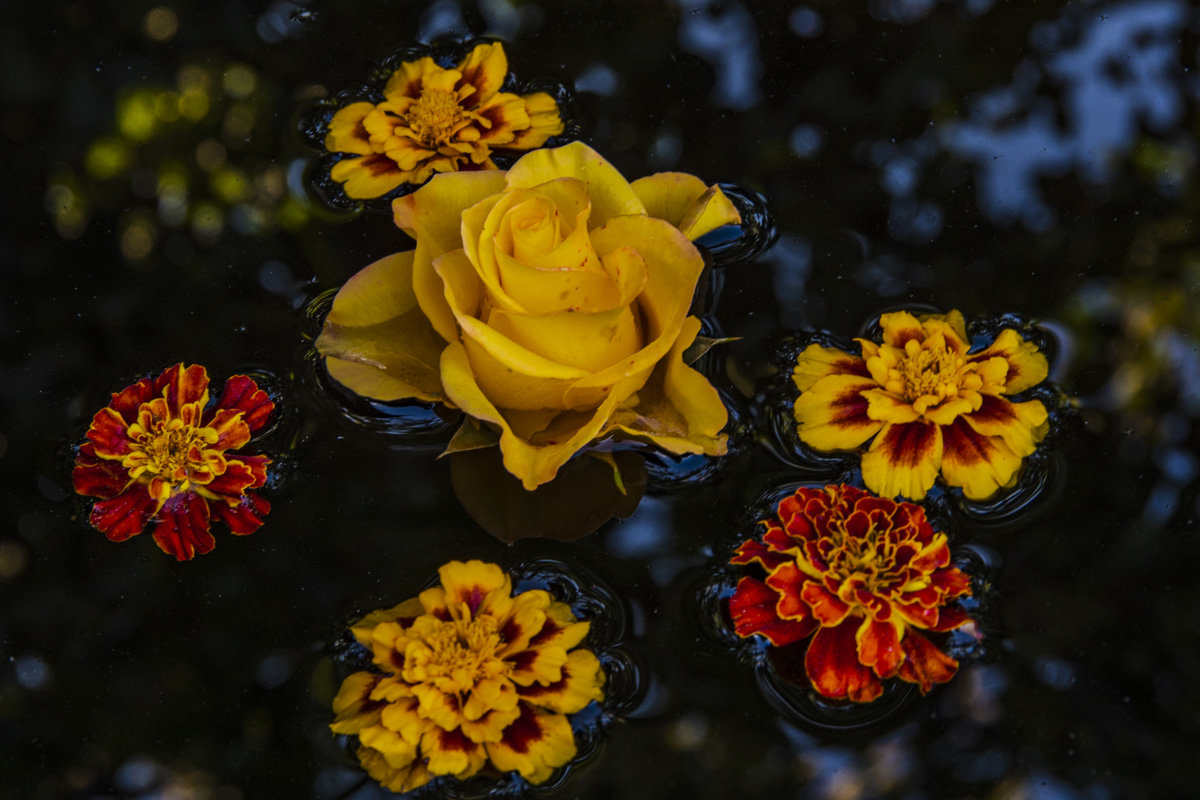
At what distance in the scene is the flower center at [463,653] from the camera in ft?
2.21

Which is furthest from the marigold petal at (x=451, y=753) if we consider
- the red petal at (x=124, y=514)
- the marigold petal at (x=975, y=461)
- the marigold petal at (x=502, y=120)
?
the marigold petal at (x=502, y=120)

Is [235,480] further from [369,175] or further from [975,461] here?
[975,461]

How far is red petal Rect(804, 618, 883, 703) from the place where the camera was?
2.30 ft

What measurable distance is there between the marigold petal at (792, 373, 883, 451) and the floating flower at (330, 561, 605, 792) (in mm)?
216

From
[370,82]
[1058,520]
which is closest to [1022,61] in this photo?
[1058,520]

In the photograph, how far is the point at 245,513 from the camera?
2.56 ft

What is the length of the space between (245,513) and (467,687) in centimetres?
22

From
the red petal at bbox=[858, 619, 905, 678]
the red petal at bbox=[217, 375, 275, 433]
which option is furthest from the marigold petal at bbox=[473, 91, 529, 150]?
the red petal at bbox=[858, 619, 905, 678]

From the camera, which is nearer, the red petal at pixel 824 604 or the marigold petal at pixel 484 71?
the red petal at pixel 824 604

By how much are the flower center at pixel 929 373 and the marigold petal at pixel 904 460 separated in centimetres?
2

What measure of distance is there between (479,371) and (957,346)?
0.34 metres

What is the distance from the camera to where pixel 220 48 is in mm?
1011

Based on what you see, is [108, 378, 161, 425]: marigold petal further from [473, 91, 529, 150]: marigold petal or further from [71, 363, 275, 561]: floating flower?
[473, 91, 529, 150]: marigold petal

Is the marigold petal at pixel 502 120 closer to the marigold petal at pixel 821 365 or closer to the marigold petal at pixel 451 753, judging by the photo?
the marigold petal at pixel 821 365
